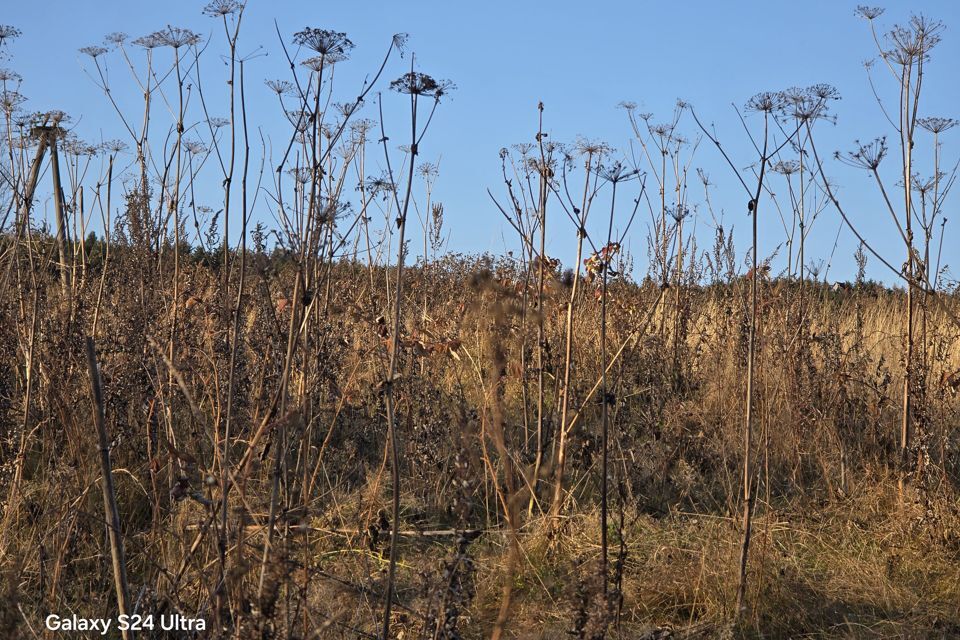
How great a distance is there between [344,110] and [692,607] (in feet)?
6.71

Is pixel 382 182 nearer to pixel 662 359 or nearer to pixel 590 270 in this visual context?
pixel 590 270

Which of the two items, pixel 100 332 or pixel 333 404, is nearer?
pixel 333 404

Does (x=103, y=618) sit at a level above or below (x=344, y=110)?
below

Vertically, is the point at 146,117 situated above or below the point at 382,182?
above

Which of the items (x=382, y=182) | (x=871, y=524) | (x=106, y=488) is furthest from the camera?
(x=871, y=524)

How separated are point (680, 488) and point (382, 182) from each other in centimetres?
214

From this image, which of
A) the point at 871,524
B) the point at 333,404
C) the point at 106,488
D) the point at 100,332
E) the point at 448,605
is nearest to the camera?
the point at 106,488

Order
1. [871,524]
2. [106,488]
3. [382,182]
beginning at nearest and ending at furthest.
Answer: [106,488], [382,182], [871,524]

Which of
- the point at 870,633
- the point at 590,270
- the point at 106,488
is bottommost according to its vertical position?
the point at 870,633

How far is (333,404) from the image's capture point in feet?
14.0

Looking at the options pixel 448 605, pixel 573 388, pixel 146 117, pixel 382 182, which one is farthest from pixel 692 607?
pixel 146 117

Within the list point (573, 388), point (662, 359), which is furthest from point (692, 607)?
point (662, 359)

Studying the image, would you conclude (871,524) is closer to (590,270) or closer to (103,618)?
(590,270)

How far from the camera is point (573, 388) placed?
4.37 m
